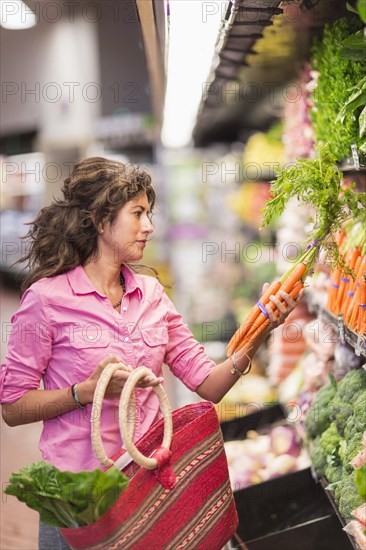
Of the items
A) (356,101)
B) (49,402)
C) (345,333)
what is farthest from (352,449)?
(356,101)

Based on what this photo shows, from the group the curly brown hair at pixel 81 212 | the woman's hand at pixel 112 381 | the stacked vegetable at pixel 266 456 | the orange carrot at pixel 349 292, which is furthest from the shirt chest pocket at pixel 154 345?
the stacked vegetable at pixel 266 456

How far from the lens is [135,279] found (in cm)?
274

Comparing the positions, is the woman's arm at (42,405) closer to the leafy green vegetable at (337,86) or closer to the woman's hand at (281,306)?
the woman's hand at (281,306)

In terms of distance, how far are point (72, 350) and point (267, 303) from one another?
701 millimetres

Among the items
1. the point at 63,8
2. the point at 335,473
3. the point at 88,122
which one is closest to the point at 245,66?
the point at 335,473

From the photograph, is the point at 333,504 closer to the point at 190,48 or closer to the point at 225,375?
the point at 225,375

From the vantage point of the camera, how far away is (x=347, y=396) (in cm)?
316

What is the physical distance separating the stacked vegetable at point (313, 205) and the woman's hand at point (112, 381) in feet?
1.71

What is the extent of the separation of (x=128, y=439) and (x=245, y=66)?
316cm

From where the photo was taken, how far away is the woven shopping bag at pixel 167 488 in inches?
79.2

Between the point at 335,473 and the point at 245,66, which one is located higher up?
the point at 245,66

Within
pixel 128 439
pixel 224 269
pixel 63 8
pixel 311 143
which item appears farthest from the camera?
pixel 224 269

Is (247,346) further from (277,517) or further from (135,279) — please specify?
(277,517)

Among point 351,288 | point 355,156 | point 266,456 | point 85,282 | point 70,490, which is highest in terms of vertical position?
point 355,156
